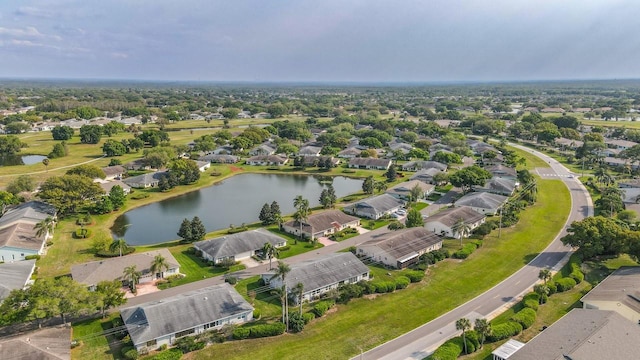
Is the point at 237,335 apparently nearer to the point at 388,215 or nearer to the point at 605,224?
the point at 388,215

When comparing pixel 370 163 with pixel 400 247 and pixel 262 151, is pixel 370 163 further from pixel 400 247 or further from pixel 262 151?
pixel 400 247

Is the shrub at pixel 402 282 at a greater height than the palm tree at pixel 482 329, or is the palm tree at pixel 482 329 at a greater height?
the palm tree at pixel 482 329

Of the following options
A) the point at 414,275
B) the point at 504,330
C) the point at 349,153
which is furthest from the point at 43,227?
the point at 349,153

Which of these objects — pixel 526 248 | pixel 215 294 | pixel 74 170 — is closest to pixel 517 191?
pixel 526 248

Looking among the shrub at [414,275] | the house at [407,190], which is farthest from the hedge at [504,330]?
the house at [407,190]

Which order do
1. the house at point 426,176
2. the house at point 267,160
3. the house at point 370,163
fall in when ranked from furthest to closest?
the house at point 267,160 → the house at point 370,163 → the house at point 426,176

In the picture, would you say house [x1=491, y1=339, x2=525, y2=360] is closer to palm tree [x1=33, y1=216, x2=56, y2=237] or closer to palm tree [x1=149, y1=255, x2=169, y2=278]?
palm tree [x1=149, y1=255, x2=169, y2=278]

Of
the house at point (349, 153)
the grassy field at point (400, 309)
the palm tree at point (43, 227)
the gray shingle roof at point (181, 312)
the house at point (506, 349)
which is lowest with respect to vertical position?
the house at point (349, 153)

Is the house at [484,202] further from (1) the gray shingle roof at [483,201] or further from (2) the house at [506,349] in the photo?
(2) the house at [506,349]
